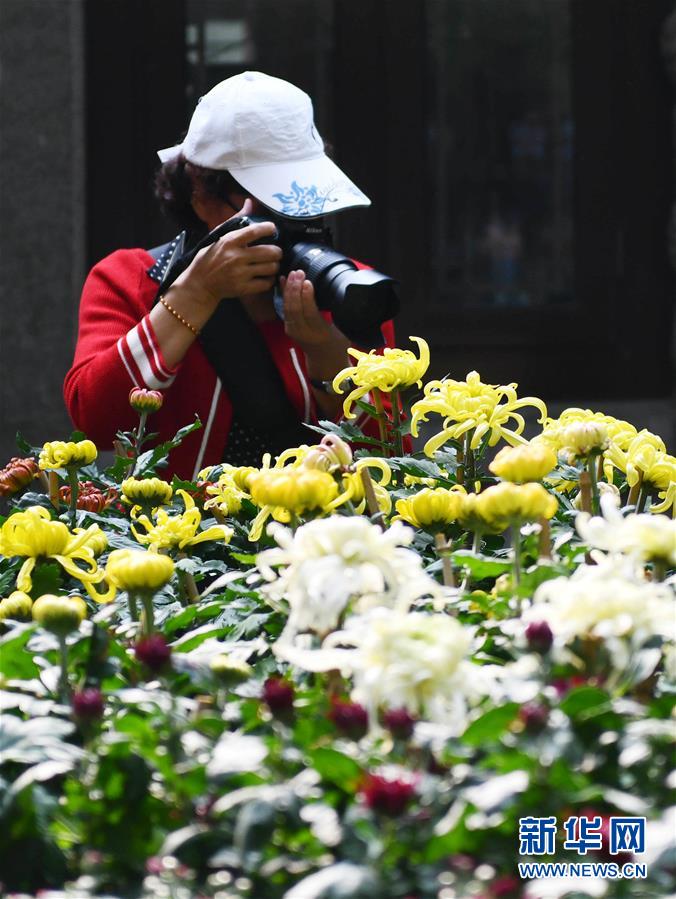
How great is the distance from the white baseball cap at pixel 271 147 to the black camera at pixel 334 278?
5cm

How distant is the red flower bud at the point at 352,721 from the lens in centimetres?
79

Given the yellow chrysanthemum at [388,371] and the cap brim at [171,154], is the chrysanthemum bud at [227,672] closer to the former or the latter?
the yellow chrysanthemum at [388,371]

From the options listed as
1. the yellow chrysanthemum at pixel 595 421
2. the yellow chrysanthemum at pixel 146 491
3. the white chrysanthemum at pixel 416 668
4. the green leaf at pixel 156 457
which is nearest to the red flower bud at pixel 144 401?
the green leaf at pixel 156 457

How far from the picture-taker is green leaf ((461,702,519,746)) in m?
0.81

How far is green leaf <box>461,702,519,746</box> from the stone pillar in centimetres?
385

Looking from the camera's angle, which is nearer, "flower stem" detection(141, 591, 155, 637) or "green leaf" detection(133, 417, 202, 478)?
"flower stem" detection(141, 591, 155, 637)

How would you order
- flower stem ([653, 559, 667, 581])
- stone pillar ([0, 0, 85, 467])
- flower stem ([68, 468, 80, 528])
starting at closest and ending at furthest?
flower stem ([653, 559, 667, 581]), flower stem ([68, 468, 80, 528]), stone pillar ([0, 0, 85, 467])

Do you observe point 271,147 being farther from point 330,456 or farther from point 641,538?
point 641,538

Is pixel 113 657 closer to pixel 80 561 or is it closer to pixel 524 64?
pixel 80 561

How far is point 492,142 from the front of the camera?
482 cm

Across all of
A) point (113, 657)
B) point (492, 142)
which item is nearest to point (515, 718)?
point (113, 657)

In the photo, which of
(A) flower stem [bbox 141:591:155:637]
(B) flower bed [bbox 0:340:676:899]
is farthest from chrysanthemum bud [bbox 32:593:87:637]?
(A) flower stem [bbox 141:591:155:637]

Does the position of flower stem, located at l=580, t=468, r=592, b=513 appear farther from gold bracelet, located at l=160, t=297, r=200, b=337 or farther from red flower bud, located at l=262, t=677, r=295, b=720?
gold bracelet, located at l=160, t=297, r=200, b=337

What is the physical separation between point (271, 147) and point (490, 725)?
1541 mm
